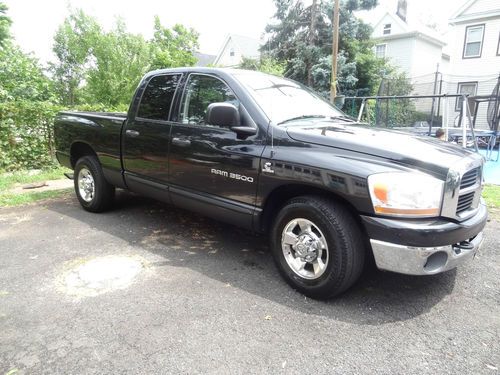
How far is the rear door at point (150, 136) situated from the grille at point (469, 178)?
2791mm

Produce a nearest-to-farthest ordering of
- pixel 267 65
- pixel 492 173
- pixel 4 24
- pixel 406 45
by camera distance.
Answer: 1. pixel 492 173
2. pixel 4 24
3. pixel 267 65
4. pixel 406 45

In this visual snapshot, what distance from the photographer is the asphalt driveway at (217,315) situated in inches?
91.0

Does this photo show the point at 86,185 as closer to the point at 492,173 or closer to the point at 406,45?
the point at 492,173

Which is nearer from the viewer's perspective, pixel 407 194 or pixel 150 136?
pixel 407 194

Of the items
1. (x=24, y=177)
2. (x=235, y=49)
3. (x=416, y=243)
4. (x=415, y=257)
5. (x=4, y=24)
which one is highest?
(x=235, y=49)

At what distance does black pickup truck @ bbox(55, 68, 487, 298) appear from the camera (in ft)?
8.54

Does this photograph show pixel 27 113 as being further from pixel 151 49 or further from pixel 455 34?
pixel 455 34

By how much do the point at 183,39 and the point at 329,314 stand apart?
22.6 meters

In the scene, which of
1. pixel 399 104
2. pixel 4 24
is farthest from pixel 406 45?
pixel 4 24

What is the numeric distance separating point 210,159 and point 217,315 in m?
1.48

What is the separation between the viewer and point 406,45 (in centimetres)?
2756

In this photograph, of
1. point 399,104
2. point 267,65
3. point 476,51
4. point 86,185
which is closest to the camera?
point 86,185

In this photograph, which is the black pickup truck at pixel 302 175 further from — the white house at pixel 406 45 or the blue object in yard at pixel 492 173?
the white house at pixel 406 45

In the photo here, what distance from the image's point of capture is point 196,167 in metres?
3.77
